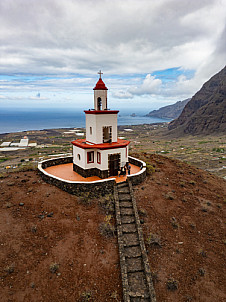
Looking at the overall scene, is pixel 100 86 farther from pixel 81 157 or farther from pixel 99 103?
pixel 81 157

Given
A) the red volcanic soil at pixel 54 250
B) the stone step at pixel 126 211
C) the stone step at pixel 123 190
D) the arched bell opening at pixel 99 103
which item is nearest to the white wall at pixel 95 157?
the stone step at pixel 123 190

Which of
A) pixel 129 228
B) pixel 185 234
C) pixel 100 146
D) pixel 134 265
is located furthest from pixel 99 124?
pixel 134 265

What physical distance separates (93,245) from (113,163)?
711 centimetres

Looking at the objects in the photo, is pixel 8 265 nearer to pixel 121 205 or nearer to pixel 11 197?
pixel 11 197

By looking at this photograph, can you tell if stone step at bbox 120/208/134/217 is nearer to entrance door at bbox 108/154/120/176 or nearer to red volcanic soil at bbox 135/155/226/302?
red volcanic soil at bbox 135/155/226/302

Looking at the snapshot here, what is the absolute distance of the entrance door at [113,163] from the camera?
16.6 metres

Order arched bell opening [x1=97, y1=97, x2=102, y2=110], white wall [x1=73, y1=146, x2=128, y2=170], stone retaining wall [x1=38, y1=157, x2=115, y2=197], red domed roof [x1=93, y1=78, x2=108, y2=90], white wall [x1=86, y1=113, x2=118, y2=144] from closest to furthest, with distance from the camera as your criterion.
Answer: stone retaining wall [x1=38, y1=157, x2=115, y2=197] → white wall [x1=73, y1=146, x2=128, y2=170] → white wall [x1=86, y1=113, x2=118, y2=144] → red domed roof [x1=93, y1=78, x2=108, y2=90] → arched bell opening [x1=97, y1=97, x2=102, y2=110]

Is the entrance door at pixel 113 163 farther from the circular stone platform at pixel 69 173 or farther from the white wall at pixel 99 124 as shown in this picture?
the white wall at pixel 99 124

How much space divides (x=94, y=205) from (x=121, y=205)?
6.26 feet

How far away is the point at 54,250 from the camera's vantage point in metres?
10.8

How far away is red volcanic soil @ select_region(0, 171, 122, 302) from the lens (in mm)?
9117

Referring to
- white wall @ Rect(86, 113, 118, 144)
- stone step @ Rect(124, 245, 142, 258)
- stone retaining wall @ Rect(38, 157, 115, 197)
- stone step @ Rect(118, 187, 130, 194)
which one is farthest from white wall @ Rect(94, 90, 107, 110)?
stone step @ Rect(124, 245, 142, 258)

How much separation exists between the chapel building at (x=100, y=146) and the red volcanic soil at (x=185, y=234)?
303 cm

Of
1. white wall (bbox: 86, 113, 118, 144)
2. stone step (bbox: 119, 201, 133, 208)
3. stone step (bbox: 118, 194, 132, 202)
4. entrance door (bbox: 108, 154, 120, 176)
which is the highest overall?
white wall (bbox: 86, 113, 118, 144)
